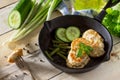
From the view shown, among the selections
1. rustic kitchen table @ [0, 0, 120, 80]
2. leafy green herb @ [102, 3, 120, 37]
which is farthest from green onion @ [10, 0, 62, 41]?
leafy green herb @ [102, 3, 120, 37]

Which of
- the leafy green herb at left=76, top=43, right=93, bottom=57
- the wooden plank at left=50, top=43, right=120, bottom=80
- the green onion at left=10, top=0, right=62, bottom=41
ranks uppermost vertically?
the green onion at left=10, top=0, right=62, bottom=41

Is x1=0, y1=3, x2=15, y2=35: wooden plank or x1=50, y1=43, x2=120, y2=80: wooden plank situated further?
x1=0, y1=3, x2=15, y2=35: wooden plank

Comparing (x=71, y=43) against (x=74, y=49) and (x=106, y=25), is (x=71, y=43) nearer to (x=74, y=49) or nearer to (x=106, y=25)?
(x=74, y=49)

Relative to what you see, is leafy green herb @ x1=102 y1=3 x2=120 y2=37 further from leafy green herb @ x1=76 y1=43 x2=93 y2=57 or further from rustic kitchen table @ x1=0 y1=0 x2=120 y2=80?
leafy green herb @ x1=76 y1=43 x2=93 y2=57

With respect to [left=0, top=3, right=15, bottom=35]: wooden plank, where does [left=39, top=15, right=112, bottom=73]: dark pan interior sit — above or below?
below

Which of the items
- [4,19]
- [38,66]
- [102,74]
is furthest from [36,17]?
[102,74]

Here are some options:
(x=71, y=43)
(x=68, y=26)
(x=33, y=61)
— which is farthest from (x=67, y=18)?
(x=33, y=61)

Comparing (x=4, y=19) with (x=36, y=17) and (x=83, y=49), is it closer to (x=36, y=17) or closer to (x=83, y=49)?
(x=36, y=17)
